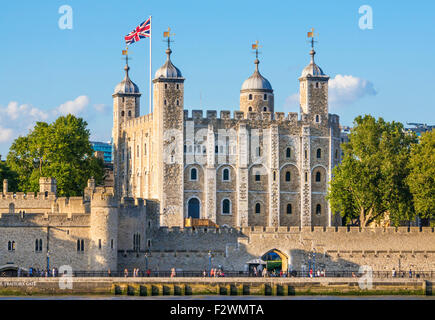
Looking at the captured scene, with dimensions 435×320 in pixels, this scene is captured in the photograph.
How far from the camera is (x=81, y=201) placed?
8231cm

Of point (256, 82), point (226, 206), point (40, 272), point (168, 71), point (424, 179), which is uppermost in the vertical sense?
point (256, 82)

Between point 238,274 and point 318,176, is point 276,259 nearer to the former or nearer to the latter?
point 318,176

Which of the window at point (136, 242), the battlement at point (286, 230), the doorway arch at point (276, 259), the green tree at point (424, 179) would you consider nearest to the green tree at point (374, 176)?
the green tree at point (424, 179)

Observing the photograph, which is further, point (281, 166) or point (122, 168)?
point (122, 168)

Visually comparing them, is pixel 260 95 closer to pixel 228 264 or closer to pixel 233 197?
pixel 233 197

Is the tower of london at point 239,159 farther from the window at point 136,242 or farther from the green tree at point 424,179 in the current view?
the window at point 136,242

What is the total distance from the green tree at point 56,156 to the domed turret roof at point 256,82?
14.0 m

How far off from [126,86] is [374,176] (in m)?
28.8

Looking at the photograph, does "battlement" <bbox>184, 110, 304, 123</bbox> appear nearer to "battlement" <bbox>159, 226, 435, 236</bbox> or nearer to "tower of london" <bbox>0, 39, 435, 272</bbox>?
"tower of london" <bbox>0, 39, 435, 272</bbox>

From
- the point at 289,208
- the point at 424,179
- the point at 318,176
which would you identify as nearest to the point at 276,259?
the point at 289,208

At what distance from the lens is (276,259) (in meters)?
94.7

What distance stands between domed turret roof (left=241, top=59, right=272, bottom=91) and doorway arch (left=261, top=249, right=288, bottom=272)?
1925 cm
